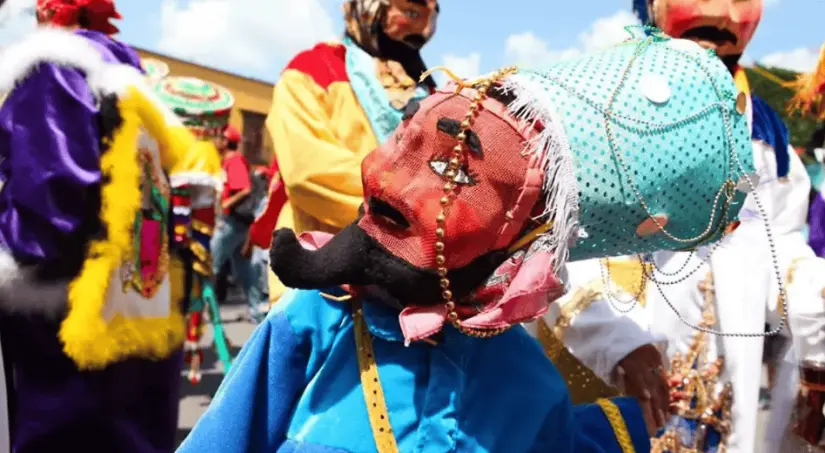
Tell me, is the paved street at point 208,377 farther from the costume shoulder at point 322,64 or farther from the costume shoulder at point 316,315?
the costume shoulder at point 316,315

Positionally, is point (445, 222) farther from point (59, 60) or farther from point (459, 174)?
point (59, 60)

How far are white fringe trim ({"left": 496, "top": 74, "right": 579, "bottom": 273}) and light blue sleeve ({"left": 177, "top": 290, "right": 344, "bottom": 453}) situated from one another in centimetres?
39

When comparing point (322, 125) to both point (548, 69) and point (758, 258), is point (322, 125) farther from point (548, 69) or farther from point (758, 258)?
point (758, 258)

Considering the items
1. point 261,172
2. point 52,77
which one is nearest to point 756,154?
point 52,77

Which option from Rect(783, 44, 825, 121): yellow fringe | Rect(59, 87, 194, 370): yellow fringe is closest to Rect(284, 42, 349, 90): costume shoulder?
Rect(59, 87, 194, 370): yellow fringe

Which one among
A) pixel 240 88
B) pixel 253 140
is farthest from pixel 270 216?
pixel 240 88

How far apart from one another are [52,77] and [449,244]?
1.82m

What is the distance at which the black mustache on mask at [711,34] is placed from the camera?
1.82 m

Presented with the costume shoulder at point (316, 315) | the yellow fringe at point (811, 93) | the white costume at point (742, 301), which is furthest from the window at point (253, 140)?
the costume shoulder at point (316, 315)

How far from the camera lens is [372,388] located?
126cm

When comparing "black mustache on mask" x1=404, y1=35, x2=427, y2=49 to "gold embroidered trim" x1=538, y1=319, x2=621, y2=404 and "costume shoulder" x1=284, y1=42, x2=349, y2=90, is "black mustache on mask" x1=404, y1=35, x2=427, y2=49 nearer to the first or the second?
"costume shoulder" x1=284, y1=42, x2=349, y2=90

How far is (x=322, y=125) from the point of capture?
81.4 inches

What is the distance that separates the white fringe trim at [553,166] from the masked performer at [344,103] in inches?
31.1

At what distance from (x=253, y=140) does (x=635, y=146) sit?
14.4 metres
